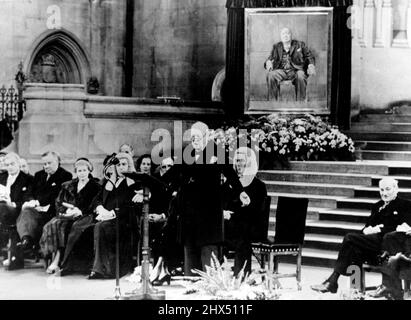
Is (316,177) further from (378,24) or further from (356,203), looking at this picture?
(378,24)

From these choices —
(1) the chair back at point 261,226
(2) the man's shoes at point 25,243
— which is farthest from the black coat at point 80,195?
(1) the chair back at point 261,226

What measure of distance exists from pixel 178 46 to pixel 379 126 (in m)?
5.38

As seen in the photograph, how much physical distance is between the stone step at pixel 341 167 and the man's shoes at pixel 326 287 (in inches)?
164

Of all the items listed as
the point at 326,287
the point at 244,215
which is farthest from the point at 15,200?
the point at 326,287

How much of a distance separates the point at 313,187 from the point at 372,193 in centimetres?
96

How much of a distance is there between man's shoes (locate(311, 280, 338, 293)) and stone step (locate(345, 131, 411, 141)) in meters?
6.24

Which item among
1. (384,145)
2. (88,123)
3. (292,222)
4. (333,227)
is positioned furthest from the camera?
(384,145)

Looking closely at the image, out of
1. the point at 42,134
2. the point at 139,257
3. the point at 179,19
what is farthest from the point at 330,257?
the point at 179,19

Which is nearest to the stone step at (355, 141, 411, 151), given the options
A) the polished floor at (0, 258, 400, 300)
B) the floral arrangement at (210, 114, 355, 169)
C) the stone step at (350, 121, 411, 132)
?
the floral arrangement at (210, 114, 355, 169)

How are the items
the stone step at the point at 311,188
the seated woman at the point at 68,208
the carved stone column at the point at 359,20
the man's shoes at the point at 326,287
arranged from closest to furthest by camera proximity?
1. the man's shoes at the point at 326,287
2. the seated woman at the point at 68,208
3. the stone step at the point at 311,188
4. the carved stone column at the point at 359,20

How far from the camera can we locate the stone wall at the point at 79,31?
19172mm

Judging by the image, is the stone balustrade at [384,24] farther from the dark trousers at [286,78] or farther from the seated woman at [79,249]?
the seated woman at [79,249]

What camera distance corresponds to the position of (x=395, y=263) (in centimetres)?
992
